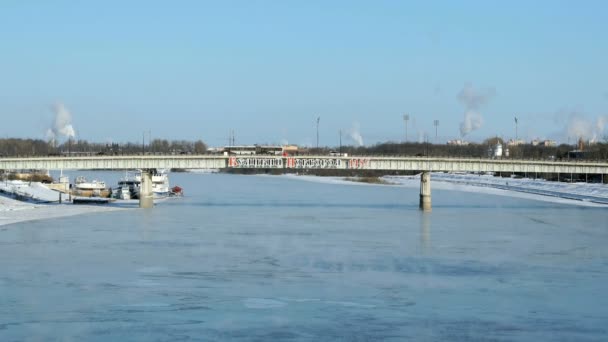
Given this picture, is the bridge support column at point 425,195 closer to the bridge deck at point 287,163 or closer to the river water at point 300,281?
the bridge deck at point 287,163

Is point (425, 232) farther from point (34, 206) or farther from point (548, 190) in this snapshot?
point (548, 190)

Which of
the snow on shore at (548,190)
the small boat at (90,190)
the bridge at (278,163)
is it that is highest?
the bridge at (278,163)

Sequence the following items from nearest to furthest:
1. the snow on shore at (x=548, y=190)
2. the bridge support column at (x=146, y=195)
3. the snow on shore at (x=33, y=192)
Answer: the bridge support column at (x=146, y=195) < the snow on shore at (x=33, y=192) < the snow on shore at (x=548, y=190)

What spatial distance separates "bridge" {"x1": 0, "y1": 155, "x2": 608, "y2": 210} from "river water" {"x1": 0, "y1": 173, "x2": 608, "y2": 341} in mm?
26479

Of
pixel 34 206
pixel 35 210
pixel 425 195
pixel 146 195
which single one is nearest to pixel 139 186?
pixel 146 195

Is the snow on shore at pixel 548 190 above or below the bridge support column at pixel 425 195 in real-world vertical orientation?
below

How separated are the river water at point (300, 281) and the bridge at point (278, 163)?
1042 inches

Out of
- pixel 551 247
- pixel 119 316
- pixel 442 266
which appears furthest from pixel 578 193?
pixel 119 316

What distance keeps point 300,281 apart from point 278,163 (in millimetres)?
58250

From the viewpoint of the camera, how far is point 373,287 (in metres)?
33.7

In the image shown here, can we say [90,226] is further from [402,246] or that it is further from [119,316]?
[119,316]

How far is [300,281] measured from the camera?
3491 centimetres

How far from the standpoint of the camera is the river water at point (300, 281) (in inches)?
1027

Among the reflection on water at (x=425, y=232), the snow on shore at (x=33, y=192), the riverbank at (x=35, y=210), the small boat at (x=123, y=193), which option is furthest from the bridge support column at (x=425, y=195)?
the snow on shore at (x=33, y=192)
